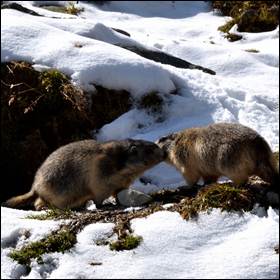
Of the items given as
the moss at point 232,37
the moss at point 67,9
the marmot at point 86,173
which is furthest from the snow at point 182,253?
the moss at point 67,9

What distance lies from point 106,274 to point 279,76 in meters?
8.78

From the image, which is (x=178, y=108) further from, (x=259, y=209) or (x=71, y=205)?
(x=259, y=209)

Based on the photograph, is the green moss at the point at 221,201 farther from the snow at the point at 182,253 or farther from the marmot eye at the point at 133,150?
the marmot eye at the point at 133,150

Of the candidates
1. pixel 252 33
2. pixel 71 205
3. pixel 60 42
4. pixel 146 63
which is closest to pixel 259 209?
pixel 71 205

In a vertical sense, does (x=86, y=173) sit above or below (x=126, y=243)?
below

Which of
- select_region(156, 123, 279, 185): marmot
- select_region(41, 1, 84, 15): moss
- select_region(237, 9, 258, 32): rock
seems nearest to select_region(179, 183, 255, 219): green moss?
select_region(156, 123, 279, 185): marmot

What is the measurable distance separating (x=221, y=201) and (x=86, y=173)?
2258 millimetres

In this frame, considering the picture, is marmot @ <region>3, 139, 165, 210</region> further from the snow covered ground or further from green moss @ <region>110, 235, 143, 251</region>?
green moss @ <region>110, 235, 143, 251</region>

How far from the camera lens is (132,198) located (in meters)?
7.31

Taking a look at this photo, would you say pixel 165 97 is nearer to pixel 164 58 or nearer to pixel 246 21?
pixel 164 58

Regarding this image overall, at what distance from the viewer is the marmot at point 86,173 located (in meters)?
7.68

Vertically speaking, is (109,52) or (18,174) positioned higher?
(109,52)

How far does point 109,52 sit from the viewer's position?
11133 mm

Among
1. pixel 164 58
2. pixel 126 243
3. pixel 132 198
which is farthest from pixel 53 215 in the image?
pixel 164 58
